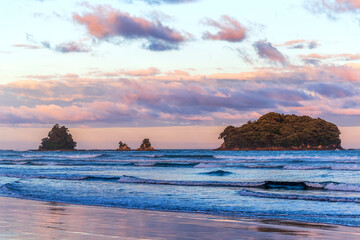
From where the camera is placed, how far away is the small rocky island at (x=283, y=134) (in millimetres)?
143000

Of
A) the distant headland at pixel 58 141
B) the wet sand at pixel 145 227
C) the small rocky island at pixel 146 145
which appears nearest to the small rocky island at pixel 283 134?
the small rocky island at pixel 146 145

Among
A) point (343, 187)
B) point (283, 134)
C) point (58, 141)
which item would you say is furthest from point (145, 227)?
point (58, 141)

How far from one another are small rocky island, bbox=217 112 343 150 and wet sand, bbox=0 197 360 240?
12956cm

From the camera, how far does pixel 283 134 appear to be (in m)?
146

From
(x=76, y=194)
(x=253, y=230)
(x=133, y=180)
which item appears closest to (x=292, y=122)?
(x=133, y=180)

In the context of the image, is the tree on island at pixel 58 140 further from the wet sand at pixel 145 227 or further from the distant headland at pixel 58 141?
the wet sand at pixel 145 227

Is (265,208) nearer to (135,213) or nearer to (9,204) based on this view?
(135,213)

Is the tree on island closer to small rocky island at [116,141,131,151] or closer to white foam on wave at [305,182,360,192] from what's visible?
small rocky island at [116,141,131,151]

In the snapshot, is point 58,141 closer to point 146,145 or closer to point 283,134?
point 146,145

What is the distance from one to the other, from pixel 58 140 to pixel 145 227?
553 feet

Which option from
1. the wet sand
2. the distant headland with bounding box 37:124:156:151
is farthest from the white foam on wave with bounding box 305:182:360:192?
the distant headland with bounding box 37:124:156:151

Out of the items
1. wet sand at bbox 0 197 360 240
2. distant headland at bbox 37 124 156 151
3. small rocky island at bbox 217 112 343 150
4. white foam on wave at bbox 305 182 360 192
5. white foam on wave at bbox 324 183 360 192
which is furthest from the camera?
distant headland at bbox 37 124 156 151

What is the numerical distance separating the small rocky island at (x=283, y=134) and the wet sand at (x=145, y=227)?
12956 cm

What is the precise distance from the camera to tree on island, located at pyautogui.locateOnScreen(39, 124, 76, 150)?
175 metres
